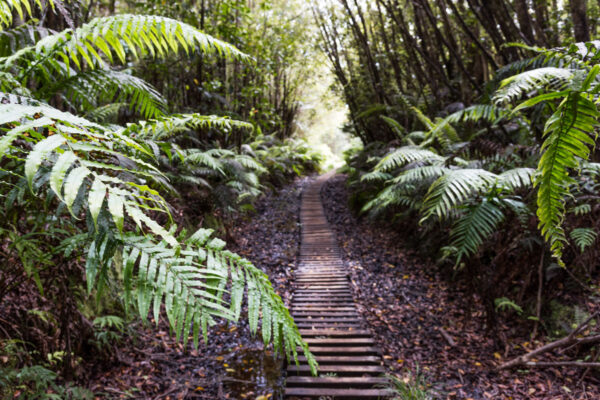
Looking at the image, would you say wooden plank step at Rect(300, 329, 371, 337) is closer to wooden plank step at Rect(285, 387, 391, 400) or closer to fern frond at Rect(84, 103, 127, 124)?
wooden plank step at Rect(285, 387, 391, 400)

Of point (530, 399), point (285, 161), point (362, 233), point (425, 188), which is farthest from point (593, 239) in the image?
point (285, 161)

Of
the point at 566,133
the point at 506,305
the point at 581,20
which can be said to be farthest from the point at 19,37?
the point at 506,305

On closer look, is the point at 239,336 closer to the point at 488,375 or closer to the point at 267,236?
the point at 488,375

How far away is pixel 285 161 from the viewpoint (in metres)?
11.0

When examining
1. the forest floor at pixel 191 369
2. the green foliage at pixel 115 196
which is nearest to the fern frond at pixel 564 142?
the green foliage at pixel 115 196

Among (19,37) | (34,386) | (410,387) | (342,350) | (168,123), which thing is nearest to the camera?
(168,123)

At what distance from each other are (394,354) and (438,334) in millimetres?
513

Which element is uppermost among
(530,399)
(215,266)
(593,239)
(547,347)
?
(215,266)

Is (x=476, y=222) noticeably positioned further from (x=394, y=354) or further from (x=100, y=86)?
(x=100, y=86)

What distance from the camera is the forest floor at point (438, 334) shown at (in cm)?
234

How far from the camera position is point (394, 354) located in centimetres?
282

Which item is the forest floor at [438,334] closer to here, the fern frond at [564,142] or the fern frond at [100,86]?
the fern frond at [564,142]

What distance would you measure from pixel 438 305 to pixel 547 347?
3.82 ft

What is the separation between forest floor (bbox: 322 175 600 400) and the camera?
2.34 m
